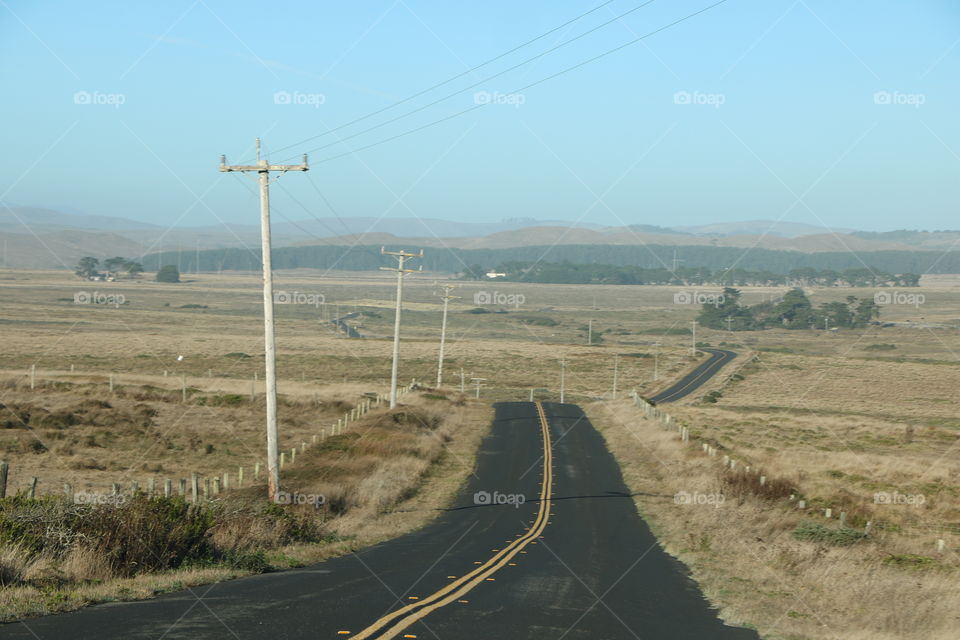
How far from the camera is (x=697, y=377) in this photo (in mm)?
101750

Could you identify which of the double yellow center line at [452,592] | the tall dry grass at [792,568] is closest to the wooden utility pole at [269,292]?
the double yellow center line at [452,592]

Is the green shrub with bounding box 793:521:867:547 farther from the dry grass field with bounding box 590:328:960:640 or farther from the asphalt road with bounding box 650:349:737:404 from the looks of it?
the asphalt road with bounding box 650:349:737:404

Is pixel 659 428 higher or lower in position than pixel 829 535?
lower

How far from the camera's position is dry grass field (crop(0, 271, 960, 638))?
18672 mm

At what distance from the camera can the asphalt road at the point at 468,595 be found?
10.6 m

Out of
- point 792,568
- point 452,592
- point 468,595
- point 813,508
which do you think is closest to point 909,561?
point 792,568

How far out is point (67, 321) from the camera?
137 m

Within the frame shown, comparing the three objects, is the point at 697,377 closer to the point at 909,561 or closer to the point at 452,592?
the point at 909,561

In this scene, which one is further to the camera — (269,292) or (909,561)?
(269,292)

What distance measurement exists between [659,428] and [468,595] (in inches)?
1492

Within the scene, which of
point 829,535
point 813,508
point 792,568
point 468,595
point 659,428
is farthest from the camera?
point 659,428

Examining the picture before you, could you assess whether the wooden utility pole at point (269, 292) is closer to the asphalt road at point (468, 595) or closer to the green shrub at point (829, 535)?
the asphalt road at point (468, 595)

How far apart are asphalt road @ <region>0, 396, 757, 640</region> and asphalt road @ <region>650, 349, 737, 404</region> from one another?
5609 cm

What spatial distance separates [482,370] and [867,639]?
301ft
